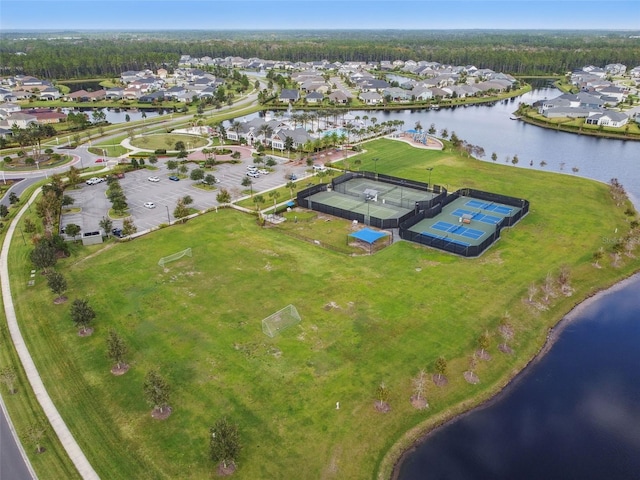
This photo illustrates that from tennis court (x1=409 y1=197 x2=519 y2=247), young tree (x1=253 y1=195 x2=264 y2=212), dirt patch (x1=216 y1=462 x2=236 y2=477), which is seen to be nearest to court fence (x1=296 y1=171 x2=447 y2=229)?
tennis court (x1=409 y1=197 x2=519 y2=247)

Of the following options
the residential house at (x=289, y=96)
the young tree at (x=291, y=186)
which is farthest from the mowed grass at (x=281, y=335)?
the residential house at (x=289, y=96)

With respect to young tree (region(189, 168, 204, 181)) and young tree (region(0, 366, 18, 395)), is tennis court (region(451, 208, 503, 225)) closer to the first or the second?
young tree (region(189, 168, 204, 181))

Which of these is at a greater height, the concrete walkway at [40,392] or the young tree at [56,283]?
the young tree at [56,283]

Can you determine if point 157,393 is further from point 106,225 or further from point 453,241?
point 453,241

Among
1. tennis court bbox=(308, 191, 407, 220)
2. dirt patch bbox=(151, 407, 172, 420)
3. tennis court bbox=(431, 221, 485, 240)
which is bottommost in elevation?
tennis court bbox=(308, 191, 407, 220)

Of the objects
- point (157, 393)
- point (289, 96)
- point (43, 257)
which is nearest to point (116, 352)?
point (157, 393)

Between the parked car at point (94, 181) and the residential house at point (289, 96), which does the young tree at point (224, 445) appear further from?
the residential house at point (289, 96)
